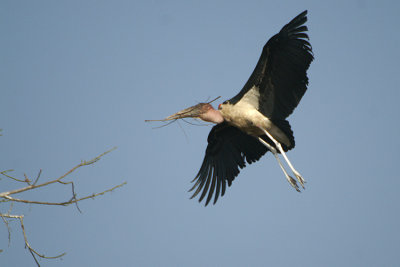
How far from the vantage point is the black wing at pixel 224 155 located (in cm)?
926

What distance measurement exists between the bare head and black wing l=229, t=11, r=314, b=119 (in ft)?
1.22

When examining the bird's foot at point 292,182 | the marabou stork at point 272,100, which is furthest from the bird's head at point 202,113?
the bird's foot at point 292,182

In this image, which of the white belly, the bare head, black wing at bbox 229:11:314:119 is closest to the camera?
black wing at bbox 229:11:314:119

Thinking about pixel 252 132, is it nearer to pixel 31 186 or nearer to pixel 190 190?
pixel 190 190

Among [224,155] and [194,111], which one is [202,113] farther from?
[224,155]

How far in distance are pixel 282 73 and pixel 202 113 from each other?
5.30 ft

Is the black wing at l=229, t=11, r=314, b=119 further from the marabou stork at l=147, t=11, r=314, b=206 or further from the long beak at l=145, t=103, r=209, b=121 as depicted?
the long beak at l=145, t=103, r=209, b=121

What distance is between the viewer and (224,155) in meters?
9.52

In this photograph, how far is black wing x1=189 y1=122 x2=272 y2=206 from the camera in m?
9.26

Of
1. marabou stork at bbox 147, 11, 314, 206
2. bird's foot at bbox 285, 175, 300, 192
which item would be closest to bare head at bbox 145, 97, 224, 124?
marabou stork at bbox 147, 11, 314, 206

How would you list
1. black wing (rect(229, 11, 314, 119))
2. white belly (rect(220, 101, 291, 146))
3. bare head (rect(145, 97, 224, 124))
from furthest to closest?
bare head (rect(145, 97, 224, 124)) → white belly (rect(220, 101, 291, 146)) → black wing (rect(229, 11, 314, 119))

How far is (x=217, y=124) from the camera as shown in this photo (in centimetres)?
907

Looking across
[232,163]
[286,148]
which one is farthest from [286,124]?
[232,163]

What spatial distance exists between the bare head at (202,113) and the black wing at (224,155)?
2.73 feet
